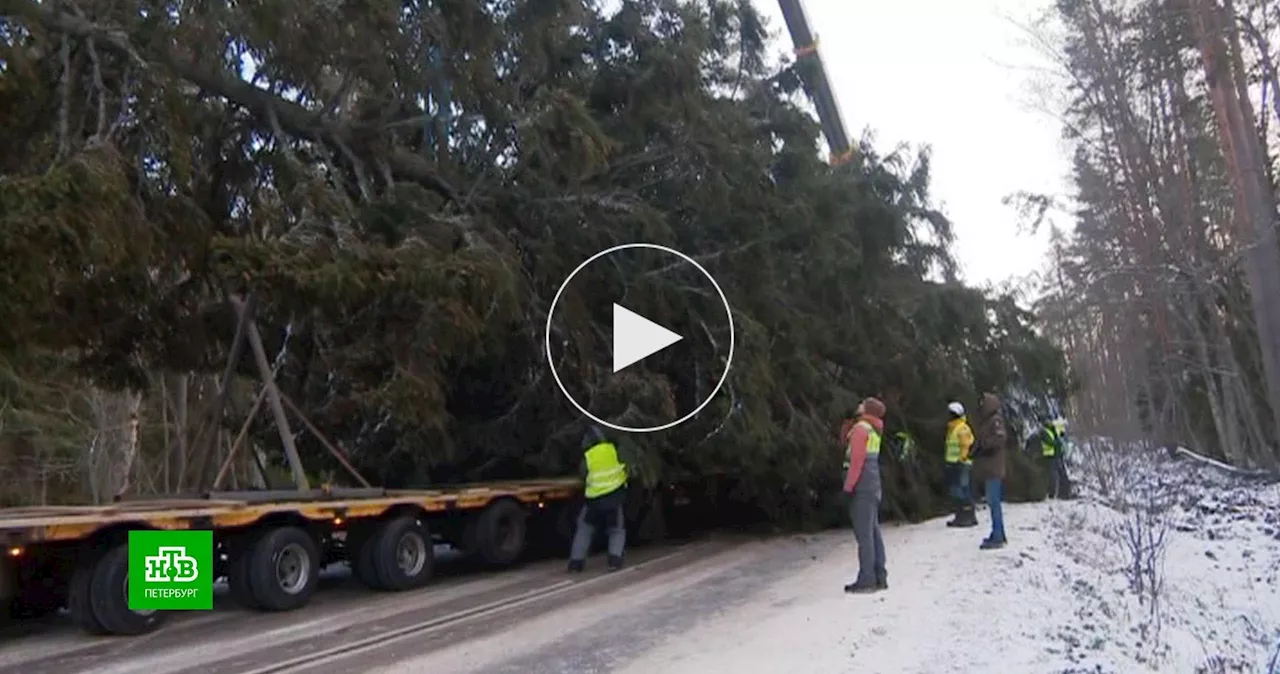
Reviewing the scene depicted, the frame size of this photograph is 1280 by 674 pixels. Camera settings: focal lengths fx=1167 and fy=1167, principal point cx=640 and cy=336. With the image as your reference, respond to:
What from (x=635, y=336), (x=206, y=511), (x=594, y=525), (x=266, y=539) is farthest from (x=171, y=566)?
(x=635, y=336)

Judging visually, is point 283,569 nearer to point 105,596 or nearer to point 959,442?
point 105,596

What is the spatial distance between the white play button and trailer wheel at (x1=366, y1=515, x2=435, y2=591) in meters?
4.11

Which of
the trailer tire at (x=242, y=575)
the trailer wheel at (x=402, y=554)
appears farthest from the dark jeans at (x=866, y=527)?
the trailer tire at (x=242, y=575)

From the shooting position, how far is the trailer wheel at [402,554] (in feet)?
39.6

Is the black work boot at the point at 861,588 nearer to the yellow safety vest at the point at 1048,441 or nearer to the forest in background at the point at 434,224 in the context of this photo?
the forest in background at the point at 434,224

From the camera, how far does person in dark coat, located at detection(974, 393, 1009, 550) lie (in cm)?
1370

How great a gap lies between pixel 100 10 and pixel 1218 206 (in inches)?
1010

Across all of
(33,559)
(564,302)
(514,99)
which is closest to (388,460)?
(564,302)

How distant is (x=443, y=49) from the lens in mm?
14195

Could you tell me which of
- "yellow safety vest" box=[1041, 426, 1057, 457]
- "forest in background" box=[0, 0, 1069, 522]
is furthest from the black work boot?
"yellow safety vest" box=[1041, 426, 1057, 457]

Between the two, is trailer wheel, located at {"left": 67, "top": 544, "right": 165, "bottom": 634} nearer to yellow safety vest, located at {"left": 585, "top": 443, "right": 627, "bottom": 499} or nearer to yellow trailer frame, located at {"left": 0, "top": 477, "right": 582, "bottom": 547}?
yellow trailer frame, located at {"left": 0, "top": 477, "right": 582, "bottom": 547}

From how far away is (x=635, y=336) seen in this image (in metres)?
16.1

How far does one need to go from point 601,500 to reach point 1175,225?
20.2m

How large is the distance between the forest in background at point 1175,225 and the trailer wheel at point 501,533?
1164cm
